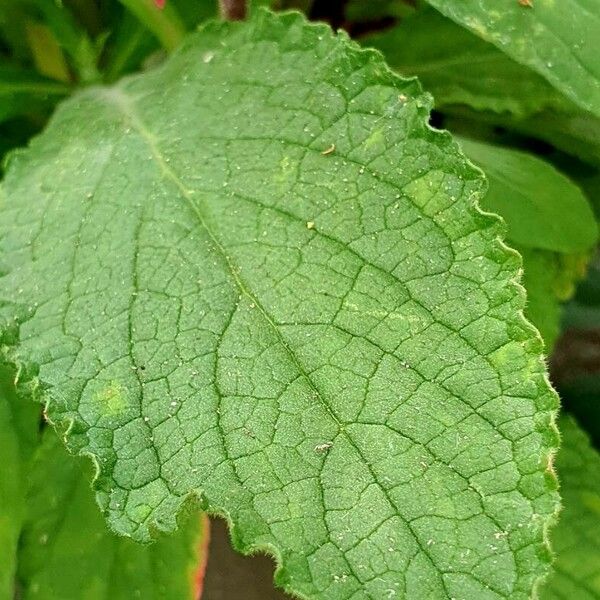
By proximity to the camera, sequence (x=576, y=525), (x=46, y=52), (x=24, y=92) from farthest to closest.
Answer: (x=46, y=52)
(x=24, y=92)
(x=576, y=525)

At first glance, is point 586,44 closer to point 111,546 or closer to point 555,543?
point 555,543

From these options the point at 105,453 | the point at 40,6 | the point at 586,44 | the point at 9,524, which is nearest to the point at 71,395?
the point at 105,453

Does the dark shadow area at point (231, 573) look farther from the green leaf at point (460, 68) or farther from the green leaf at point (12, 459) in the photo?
the green leaf at point (460, 68)

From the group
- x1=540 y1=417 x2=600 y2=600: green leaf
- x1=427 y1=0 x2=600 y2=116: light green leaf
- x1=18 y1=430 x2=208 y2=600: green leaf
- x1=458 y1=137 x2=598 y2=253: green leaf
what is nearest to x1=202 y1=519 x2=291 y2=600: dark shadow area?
x1=18 y1=430 x2=208 y2=600: green leaf

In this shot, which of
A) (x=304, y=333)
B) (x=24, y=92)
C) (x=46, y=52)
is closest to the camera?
(x=304, y=333)

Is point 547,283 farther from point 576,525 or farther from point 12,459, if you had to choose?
point 12,459

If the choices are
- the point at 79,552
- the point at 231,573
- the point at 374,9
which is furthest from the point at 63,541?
the point at 374,9

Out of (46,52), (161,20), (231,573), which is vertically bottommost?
(231,573)
